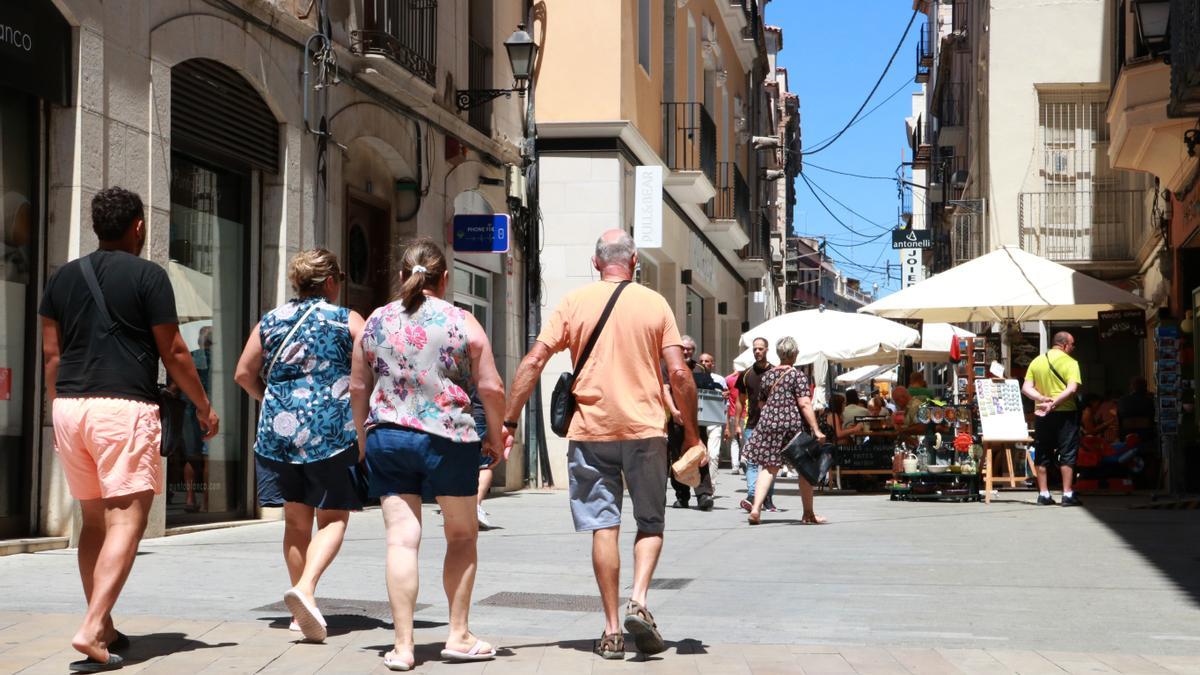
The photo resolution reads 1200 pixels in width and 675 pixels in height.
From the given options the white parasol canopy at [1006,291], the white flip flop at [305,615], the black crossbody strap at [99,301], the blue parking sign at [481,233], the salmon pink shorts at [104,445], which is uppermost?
the blue parking sign at [481,233]

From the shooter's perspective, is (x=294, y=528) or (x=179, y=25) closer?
(x=294, y=528)

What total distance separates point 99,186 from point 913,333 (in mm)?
14272

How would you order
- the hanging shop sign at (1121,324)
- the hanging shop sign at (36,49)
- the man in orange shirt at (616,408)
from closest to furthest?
1. the man in orange shirt at (616,408)
2. the hanging shop sign at (36,49)
3. the hanging shop sign at (1121,324)

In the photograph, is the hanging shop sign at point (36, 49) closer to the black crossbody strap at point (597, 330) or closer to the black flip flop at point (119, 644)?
the black flip flop at point (119, 644)

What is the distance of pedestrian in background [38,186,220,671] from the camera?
6.17 metres

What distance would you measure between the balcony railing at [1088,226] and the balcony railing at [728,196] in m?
8.64

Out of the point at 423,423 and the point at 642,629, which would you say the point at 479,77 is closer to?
the point at 423,423

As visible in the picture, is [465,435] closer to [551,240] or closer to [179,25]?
[179,25]

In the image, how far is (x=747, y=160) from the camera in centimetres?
4225

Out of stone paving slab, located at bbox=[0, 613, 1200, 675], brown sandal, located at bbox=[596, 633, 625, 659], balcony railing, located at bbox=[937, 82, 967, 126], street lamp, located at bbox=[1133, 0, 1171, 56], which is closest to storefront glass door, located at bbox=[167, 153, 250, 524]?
stone paving slab, located at bbox=[0, 613, 1200, 675]

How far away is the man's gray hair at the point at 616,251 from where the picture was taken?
274 inches

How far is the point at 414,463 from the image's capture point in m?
6.32

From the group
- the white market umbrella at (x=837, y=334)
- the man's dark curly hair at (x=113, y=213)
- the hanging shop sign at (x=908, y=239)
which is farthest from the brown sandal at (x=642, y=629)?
the hanging shop sign at (x=908, y=239)

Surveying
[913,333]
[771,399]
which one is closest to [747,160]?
[913,333]
